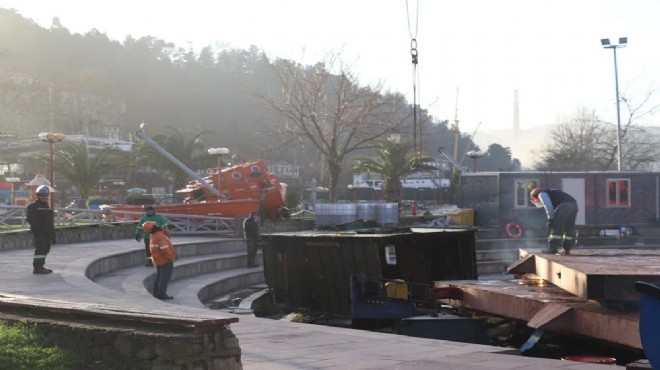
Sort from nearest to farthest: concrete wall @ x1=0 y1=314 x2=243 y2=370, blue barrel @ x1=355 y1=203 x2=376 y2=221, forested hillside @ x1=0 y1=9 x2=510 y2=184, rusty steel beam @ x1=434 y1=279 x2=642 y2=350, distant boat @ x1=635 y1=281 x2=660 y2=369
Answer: distant boat @ x1=635 y1=281 x2=660 y2=369 → concrete wall @ x1=0 y1=314 x2=243 y2=370 → rusty steel beam @ x1=434 y1=279 x2=642 y2=350 → blue barrel @ x1=355 y1=203 x2=376 y2=221 → forested hillside @ x1=0 y1=9 x2=510 y2=184

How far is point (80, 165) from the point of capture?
41.9m

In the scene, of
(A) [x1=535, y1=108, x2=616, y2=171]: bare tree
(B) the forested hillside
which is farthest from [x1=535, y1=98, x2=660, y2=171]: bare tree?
(B) the forested hillside

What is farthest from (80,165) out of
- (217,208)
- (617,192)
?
(617,192)

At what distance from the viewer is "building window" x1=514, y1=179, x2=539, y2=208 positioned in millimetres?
34156

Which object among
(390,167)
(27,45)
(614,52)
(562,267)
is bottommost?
(562,267)

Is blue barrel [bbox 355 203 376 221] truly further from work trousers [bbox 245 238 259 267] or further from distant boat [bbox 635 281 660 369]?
distant boat [bbox 635 281 660 369]

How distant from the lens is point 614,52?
4531 centimetres

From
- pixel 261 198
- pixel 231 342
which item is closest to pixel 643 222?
pixel 261 198

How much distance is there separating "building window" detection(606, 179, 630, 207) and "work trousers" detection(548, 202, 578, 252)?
1859 cm

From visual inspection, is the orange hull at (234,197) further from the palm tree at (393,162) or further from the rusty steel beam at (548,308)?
the rusty steel beam at (548,308)

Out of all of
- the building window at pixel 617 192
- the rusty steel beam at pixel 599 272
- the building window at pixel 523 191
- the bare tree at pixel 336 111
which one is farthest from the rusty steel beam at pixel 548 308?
the bare tree at pixel 336 111

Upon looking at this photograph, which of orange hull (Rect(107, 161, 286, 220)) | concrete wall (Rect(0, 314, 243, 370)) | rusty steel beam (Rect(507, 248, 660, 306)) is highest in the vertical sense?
orange hull (Rect(107, 161, 286, 220))

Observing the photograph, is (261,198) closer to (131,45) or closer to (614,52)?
(614,52)

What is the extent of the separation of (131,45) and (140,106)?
4404 centimetres
